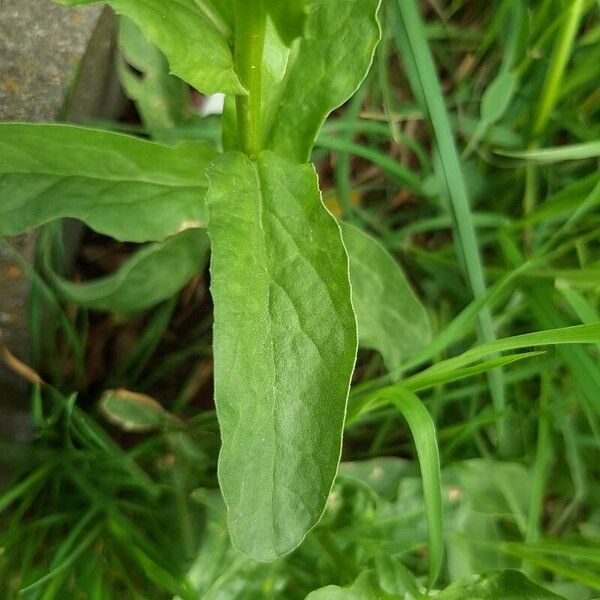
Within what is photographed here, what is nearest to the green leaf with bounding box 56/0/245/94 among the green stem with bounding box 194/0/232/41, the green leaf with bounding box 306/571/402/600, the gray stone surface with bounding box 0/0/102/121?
the green stem with bounding box 194/0/232/41

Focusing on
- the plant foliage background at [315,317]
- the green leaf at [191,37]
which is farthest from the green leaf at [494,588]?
the green leaf at [191,37]

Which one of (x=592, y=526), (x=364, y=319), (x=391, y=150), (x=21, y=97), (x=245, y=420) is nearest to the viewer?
(x=245, y=420)

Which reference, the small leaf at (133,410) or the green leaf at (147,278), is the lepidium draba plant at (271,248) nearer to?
the green leaf at (147,278)

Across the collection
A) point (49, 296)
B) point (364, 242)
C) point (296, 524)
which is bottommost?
point (296, 524)

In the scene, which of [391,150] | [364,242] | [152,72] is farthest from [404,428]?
[152,72]

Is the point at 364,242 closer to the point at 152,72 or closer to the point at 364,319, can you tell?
the point at 364,319

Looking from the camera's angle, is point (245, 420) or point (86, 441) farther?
point (86, 441)

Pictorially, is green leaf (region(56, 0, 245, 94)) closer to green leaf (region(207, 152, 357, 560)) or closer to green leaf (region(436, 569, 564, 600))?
green leaf (region(207, 152, 357, 560))
